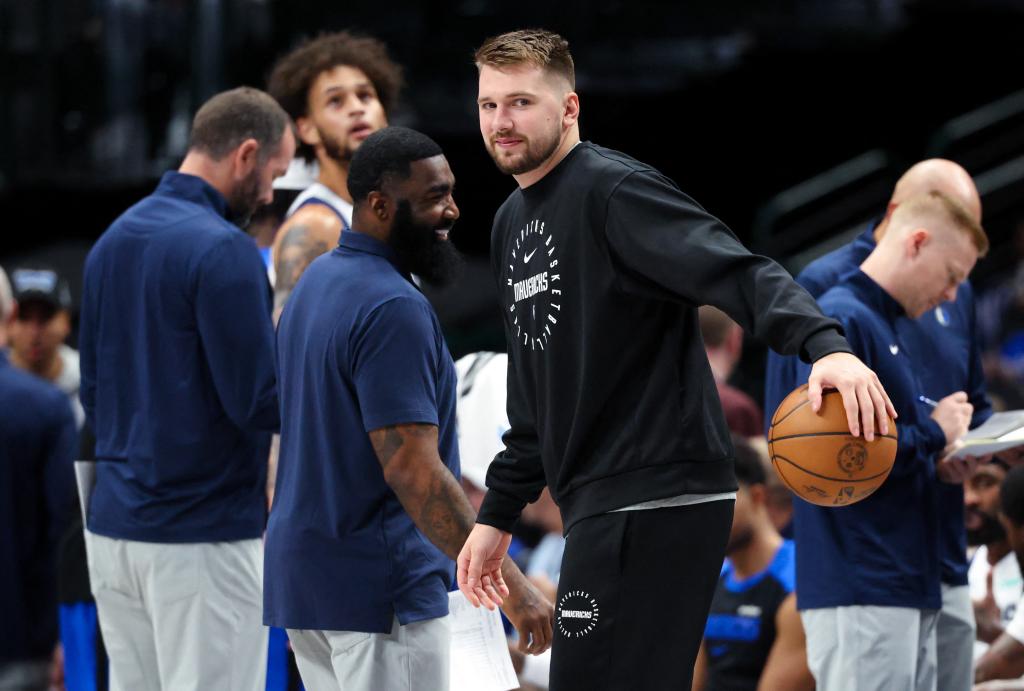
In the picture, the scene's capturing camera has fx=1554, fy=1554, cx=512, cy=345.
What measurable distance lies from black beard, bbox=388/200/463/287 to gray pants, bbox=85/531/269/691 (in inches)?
43.6

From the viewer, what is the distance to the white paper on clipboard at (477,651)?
4.21 metres

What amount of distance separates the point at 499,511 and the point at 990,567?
3.27m

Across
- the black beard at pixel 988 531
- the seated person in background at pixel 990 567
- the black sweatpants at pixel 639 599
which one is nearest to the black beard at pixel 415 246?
the black sweatpants at pixel 639 599

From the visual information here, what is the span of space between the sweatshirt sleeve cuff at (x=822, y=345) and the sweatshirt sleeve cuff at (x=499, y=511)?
→ 939 mm

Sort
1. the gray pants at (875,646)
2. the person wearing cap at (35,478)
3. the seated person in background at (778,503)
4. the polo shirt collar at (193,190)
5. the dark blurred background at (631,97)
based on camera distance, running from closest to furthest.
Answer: the gray pants at (875,646), the polo shirt collar at (193,190), the person wearing cap at (35,478), the seated person in background at (778,503), the dark blurred background at (631,97)

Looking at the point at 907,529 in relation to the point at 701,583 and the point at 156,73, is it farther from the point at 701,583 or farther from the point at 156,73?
the point at 156,73

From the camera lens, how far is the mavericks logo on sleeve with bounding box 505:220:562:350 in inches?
135

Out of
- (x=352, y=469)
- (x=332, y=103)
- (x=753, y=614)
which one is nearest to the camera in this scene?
(x=352, y=469)

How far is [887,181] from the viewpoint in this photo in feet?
42.6

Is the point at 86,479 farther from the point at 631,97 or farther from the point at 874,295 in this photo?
the point at 631,97

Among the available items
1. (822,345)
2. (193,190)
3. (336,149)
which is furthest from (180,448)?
(822,345)

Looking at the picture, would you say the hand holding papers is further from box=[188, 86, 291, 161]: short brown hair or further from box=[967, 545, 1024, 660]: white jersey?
box=[188, 86, 291, 161]: short brown hair

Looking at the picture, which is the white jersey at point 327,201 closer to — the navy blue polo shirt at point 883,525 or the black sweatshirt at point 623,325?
the navy blue polo shirt at point 883,525

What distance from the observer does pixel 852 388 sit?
295 centimetres
